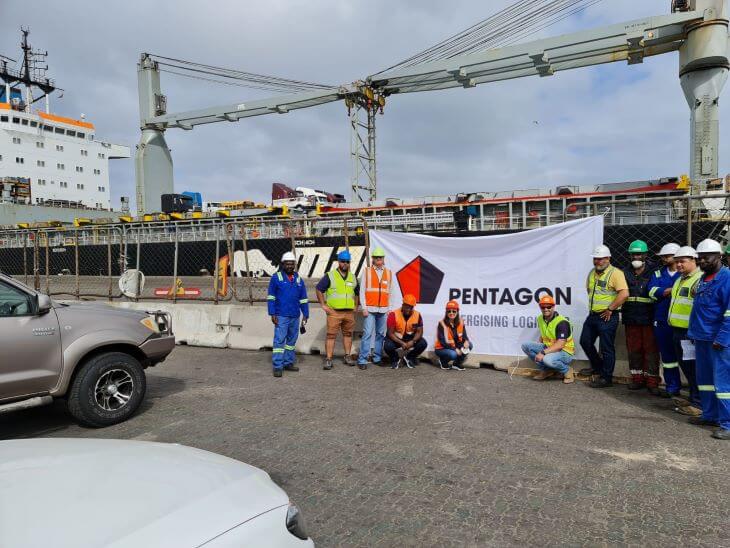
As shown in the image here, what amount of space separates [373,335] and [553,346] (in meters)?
2.80

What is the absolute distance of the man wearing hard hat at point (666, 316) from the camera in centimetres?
570

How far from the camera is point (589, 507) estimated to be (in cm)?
331

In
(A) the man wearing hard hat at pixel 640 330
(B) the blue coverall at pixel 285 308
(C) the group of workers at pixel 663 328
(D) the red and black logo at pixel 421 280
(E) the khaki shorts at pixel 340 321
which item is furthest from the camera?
(D) the red and black logo at pixel 421 280

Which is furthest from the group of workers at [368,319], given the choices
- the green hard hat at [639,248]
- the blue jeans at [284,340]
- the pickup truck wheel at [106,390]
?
the green hard hat at [639,248]

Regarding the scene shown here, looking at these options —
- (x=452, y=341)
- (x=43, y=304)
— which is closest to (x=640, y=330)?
(x=452, y=341)

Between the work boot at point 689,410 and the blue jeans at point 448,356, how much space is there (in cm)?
294

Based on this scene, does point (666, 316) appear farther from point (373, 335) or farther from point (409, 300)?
point (373, 335)

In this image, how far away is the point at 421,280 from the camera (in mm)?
8289

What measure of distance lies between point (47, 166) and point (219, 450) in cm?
6241

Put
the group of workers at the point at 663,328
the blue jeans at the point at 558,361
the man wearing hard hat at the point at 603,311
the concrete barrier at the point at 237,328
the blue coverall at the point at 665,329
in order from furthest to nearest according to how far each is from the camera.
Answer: the concrete barrier at the point at 237,328 → the blue jeans at the point at 558,361 → the man wearing hard hat at the point at 603,311 → the blue coverall at the point at 665,329 → the group of workers at the point at 663,328

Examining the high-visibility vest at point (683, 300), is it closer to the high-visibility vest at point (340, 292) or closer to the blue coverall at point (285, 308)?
the high-visibility vest at point (340, 292)

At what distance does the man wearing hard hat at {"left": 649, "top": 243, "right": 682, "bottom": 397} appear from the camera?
5.70 m

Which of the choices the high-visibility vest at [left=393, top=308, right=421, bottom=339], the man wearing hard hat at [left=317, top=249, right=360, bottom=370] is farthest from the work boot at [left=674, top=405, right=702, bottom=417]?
the man wearing hard hat at [left=317, top=249, right=360, bottom=370]

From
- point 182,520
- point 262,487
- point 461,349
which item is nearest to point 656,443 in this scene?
point 461,349
